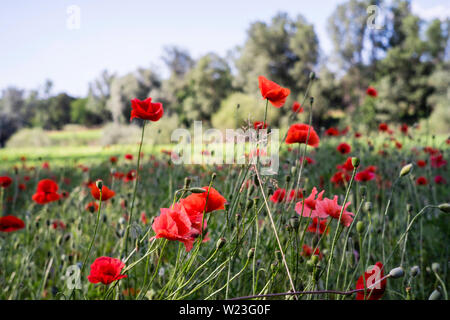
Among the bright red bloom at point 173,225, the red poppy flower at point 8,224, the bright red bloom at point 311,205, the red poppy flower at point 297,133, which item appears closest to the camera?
the bright red bloom at point 173,225

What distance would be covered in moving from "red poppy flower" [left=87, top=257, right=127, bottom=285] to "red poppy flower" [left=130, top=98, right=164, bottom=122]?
293mm

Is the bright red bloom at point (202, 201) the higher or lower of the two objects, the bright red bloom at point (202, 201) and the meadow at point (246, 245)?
the higher

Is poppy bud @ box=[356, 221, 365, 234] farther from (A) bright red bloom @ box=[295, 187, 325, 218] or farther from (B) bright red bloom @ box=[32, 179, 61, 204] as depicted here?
(B) bright red bloom @ box=[32, 179, 61, 204]

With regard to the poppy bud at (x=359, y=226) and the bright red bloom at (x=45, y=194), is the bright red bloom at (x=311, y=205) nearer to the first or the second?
the poppy bud at (x=359, y=226)

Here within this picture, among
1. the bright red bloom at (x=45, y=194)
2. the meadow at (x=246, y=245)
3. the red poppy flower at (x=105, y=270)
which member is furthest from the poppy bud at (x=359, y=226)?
the bright red bloom at (x=45, y=194)

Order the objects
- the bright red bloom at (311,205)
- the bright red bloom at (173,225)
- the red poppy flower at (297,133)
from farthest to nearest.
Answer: the red poppy flower at (297,133), the bright red bloom at (311,205), the bright red bloom at (173,225)

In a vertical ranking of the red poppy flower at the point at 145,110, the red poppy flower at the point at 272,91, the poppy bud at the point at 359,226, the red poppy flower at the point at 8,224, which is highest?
the red poppy flower at the point at 272,91

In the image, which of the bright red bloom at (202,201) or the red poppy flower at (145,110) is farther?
the red poppy flower at (145,110)

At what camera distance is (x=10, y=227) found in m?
1.05

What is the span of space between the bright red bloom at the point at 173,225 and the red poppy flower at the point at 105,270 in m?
0.13

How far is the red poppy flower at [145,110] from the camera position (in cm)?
72

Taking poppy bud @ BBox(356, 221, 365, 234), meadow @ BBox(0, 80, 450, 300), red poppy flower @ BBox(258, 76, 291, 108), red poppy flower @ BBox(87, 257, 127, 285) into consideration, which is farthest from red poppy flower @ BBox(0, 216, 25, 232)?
poppy bud @ BBox(356, 221, 365, 234)

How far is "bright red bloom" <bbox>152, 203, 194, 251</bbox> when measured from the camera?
19.6 inches

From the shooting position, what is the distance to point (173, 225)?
0.50 meters
